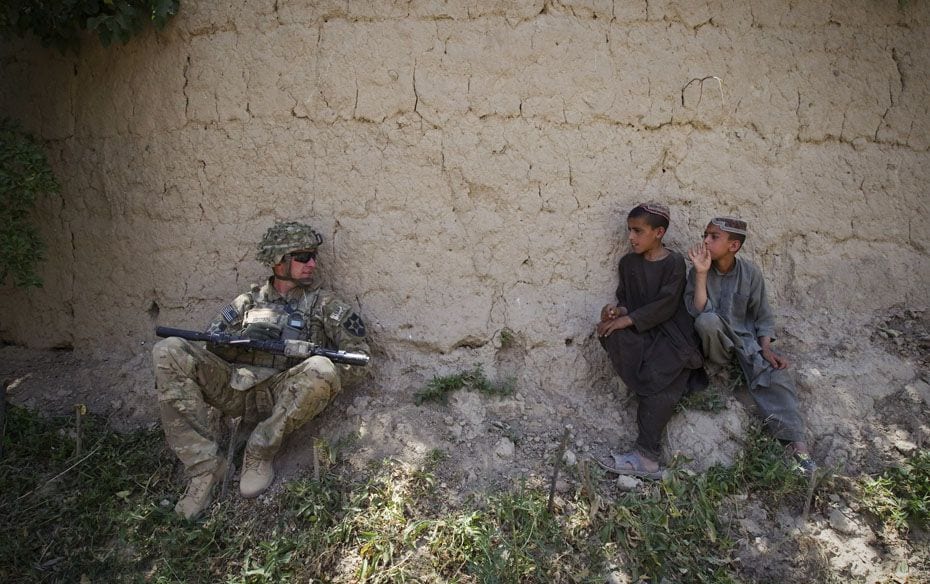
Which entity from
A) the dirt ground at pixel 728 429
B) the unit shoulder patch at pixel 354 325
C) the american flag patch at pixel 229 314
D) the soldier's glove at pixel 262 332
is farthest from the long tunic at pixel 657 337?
the american flag patch at pixel 229 314

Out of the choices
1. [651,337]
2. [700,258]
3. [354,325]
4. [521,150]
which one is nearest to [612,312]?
[651,337]

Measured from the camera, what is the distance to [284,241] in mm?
3816

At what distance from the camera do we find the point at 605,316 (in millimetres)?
3904

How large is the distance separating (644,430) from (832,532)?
0.96 metres

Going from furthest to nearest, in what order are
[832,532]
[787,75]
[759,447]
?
[787,75] → [759,447] → [832,532]

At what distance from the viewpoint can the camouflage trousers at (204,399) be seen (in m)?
3.47

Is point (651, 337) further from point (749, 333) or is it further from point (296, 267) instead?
point (296, 267)

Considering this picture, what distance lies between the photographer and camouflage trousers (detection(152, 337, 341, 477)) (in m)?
3.47

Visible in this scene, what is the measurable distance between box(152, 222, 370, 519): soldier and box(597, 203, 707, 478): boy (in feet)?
4.58

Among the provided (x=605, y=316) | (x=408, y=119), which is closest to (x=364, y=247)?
(x=408, y=119)

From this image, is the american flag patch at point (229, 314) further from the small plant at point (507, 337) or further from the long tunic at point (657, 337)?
the long tunic at point (657, 337)

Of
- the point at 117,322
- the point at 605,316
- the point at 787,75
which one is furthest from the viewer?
the point at 117,322

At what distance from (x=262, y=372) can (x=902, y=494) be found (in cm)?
320

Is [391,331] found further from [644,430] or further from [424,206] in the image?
[644,430]
